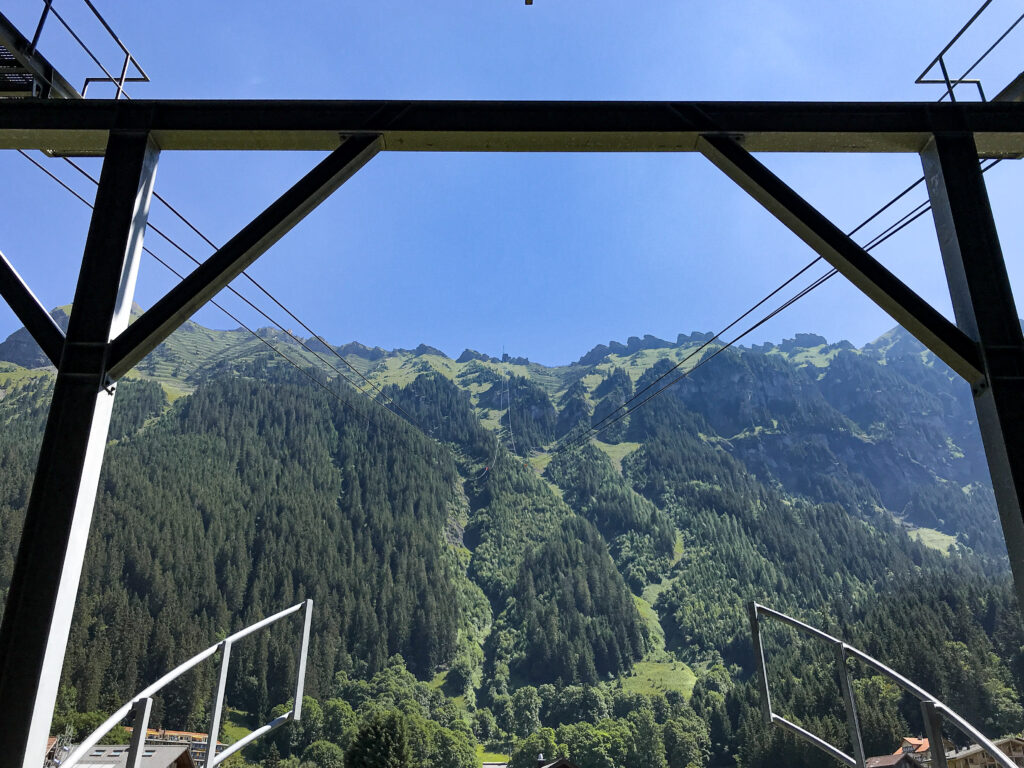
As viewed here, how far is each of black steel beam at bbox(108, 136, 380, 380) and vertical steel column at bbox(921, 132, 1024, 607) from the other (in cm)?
308

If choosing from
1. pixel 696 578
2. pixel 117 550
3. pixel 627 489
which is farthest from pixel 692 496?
pixel 117 550

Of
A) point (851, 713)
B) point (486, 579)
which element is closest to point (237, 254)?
point (851, 713)

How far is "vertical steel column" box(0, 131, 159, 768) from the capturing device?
2979 mm

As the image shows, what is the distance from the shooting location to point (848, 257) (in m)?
3.77

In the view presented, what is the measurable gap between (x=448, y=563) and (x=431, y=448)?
96.6ft

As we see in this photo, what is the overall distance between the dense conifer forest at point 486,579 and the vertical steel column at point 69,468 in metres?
71.8

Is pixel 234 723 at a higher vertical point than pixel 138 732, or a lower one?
lower

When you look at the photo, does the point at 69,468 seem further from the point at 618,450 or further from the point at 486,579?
the point at 618,450

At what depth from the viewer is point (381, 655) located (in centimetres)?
10319

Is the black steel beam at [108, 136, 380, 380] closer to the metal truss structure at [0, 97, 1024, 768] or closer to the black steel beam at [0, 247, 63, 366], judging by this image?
the metal truss structure at [0, 97, 1024, 768]

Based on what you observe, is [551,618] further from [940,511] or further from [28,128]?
[28,128]

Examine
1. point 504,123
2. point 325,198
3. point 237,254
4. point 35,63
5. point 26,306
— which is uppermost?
point 35,63

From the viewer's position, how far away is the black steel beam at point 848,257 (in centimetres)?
359

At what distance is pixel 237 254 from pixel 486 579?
143 m
